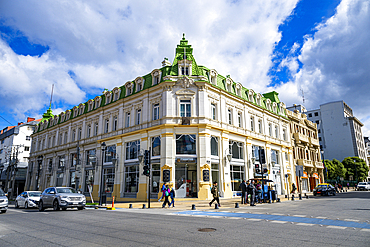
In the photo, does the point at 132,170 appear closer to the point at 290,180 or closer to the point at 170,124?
the point at 170,124

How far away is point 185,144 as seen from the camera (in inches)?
1019

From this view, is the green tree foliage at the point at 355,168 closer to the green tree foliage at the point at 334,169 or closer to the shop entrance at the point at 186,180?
the green tree foliage at the point at 334,169

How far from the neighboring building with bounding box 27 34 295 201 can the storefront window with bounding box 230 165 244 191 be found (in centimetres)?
12

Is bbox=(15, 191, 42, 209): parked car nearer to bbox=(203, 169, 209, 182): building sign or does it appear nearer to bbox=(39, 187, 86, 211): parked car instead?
bbox=(39, 187, 86, 211): parked car

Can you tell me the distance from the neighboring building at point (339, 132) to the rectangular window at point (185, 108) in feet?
235

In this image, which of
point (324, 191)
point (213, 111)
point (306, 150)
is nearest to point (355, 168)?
point (306, 150)

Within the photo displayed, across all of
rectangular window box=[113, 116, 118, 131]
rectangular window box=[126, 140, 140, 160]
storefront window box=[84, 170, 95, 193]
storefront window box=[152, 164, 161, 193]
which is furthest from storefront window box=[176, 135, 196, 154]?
storefront window box=[84, 170, 95, 193]

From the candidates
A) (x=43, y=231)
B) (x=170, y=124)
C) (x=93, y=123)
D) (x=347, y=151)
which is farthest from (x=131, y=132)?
(x=347, y=151)

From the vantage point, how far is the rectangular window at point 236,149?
96.5 feet

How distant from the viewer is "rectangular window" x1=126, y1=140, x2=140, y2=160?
28.8 meters

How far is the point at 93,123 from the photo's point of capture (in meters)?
36.1

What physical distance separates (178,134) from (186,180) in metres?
4.86

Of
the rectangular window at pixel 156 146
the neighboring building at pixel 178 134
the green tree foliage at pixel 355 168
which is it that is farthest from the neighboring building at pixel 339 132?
the rectangular window at pixel 156 146

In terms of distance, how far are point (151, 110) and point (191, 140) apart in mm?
6077
